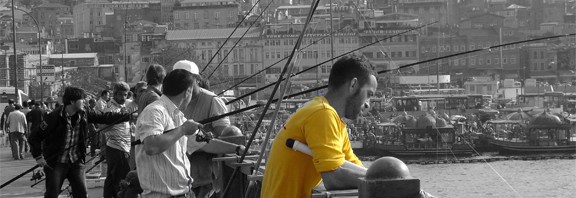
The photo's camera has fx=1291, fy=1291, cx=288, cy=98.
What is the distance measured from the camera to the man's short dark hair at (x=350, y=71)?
412 cm

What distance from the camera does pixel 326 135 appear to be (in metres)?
4.01

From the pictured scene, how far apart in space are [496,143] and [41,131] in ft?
218

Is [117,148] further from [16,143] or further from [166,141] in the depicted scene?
[16,143]

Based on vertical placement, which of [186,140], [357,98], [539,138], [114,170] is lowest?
[539,138]

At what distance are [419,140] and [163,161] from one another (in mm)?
66618

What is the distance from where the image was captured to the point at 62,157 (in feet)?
26.6

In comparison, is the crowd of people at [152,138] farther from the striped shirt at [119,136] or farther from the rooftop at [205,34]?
the rooftop at [205,34]

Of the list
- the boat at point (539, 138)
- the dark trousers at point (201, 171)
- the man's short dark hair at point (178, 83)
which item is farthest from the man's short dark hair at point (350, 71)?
the boat at point (539, 138)

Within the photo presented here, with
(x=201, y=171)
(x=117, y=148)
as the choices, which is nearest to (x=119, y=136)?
(x=117, y=148)

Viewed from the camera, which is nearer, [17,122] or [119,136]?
[119,136]

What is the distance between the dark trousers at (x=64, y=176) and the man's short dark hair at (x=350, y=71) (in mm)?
4300

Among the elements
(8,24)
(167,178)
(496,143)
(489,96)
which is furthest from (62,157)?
(8,24)

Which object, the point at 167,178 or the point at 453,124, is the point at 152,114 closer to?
the point at 167,178

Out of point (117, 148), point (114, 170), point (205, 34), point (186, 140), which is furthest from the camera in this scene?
point (205, 34)
